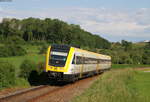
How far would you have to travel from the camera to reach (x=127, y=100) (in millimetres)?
11422

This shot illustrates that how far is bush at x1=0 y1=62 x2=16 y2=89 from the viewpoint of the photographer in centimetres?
1919

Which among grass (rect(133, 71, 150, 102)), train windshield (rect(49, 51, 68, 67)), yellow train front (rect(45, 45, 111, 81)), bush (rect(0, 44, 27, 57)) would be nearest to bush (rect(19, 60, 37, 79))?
yellow train front (rect(45, 45, 111, 81))

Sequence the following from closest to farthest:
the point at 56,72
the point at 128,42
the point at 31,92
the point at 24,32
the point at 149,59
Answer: the point at 31,92, the point at 56,72, the point at 149,59, the point at 24,32, the point at 128,42

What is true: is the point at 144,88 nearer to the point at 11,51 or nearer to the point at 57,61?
the point at 57,61

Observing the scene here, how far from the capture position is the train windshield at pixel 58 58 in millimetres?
21409

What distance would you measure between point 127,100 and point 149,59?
8663cm

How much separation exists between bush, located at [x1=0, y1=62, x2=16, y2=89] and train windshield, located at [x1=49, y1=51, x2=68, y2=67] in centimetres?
303

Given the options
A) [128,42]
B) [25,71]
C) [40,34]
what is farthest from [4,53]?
[128,42]

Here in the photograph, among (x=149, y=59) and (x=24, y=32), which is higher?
(x=24, y=32)

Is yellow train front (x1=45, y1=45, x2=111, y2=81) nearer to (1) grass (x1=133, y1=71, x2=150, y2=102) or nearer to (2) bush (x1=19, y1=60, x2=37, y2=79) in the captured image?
(2) bush (x1=19, y1=60, x2=37, y2=79)

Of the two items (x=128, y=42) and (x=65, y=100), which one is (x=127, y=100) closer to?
(x=65, y=100)

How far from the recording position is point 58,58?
21.7 metres

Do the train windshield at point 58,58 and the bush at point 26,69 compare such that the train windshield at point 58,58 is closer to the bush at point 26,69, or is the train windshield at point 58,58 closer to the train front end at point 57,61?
the train front end at point 57,61

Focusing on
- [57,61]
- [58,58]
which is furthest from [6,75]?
[58,58]
